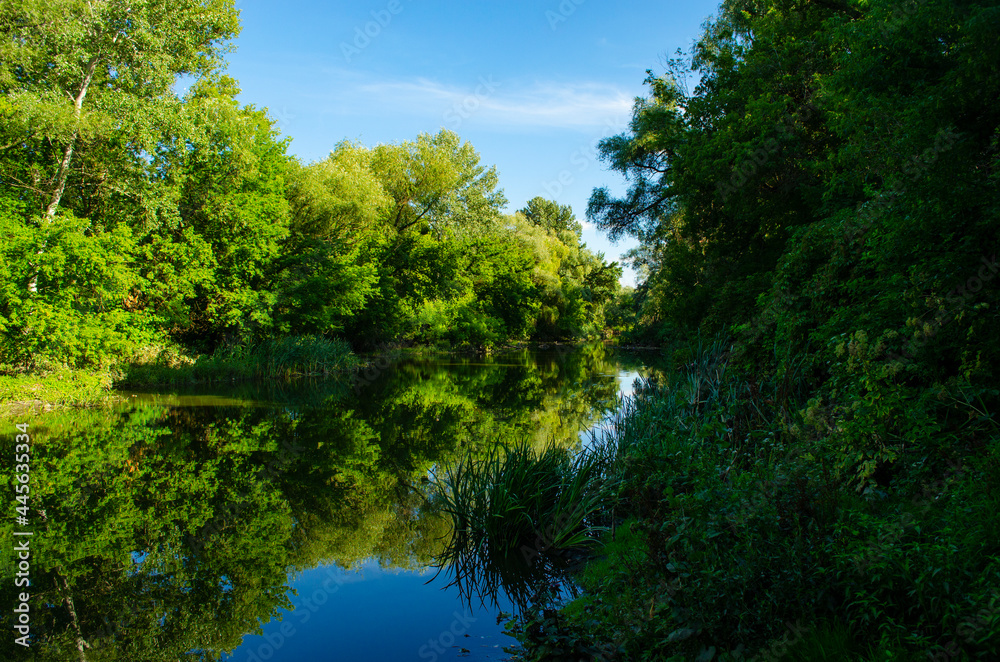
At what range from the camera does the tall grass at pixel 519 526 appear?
569 centimetres

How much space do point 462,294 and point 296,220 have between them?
48.6ft

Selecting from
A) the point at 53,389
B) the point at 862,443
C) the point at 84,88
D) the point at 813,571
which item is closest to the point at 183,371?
the point at 53,389

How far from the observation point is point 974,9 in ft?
13.6

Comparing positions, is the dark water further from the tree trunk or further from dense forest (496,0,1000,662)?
the tree trunk

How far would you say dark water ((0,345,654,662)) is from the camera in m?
4.62

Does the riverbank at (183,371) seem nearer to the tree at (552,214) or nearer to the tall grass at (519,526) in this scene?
the tall grass at (519,526)

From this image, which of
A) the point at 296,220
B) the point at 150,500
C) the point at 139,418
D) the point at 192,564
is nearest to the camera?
the point at 192,564

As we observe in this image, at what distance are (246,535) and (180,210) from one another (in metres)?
18.4

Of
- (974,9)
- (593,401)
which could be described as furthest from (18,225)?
(974,9)

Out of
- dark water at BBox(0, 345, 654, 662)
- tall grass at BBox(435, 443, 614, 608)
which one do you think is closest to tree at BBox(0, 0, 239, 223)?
dark water at BBox(0, 345, 654, 662)

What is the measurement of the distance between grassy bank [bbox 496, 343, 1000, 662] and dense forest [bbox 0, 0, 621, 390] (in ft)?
49.3

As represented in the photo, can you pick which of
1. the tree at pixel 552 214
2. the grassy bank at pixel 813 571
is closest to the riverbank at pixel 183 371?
the grassy bank at pixel 813 571

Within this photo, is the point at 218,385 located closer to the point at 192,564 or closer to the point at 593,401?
the point at 593,401

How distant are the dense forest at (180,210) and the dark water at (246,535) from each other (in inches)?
144
